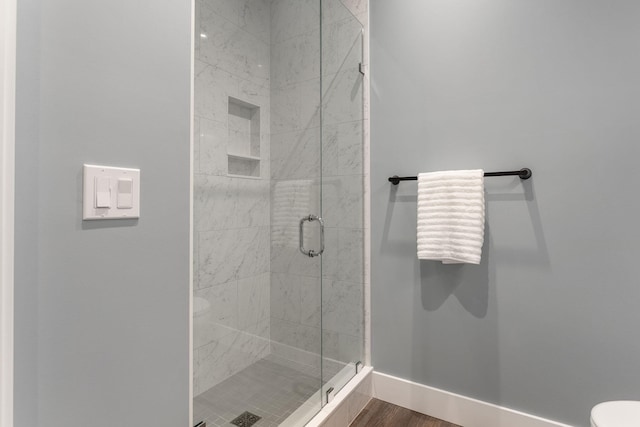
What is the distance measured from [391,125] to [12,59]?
175 cm

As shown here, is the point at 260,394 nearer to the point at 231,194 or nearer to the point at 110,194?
the point at 231,194

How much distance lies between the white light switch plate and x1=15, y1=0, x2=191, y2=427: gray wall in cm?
2

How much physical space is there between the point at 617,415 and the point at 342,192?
1.51 m

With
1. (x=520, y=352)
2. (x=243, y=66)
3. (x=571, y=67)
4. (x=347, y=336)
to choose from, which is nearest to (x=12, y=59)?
(x=243, y=66)

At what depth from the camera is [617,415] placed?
1.17 meters

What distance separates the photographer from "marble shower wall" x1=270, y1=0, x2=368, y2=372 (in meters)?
1.87

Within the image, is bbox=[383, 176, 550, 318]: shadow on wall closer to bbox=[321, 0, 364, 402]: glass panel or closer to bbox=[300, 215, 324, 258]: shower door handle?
bbox=[321, 0, 364, 402]: glass panel

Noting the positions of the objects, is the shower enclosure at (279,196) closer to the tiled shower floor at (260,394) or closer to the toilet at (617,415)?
the tiled shower floor at (260,394)

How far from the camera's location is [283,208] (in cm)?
198

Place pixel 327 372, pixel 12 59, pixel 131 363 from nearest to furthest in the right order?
1. pixel 12 59
2. pixel 131 363
3. pixel 327 372

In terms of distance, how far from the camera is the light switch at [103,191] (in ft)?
2.45

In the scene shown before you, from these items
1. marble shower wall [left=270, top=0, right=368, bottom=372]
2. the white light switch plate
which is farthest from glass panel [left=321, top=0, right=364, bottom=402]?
the white light switch plate

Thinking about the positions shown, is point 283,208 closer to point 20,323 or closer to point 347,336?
point 347,336

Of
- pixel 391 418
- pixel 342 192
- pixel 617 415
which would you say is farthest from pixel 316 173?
pixel 617 415
